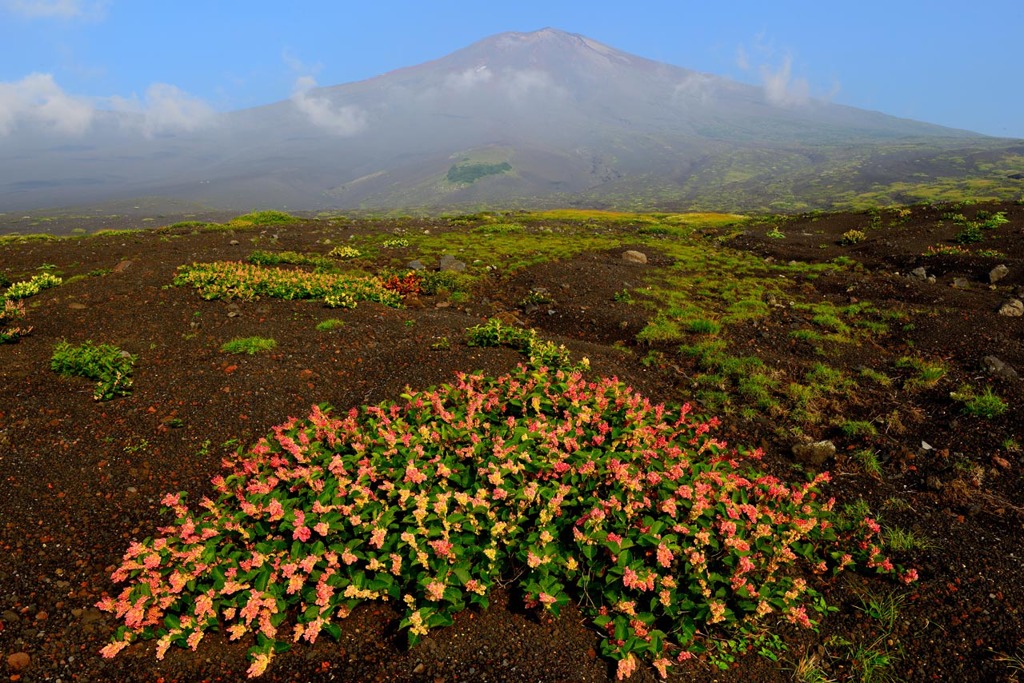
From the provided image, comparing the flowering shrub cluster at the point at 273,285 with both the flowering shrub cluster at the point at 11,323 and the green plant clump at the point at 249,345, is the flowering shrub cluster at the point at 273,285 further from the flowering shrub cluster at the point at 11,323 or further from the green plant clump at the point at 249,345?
the flowering shrub cluster at the point at 11,323

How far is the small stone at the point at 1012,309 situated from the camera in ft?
50.0

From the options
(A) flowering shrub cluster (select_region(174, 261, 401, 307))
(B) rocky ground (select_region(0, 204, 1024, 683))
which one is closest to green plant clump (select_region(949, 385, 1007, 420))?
(B) rocky ground (select_region(0, 204, 1024, 683))

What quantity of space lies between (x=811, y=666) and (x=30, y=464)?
11255mm

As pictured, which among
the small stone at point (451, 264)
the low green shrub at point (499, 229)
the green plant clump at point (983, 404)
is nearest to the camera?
the green plant clump at point (983, 404)

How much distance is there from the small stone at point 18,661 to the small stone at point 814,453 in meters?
11.3

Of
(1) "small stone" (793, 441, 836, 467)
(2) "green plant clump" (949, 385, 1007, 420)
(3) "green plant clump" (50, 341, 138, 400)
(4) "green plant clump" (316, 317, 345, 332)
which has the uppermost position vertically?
(3) "green plant clump" (50, 341, 138, 400)

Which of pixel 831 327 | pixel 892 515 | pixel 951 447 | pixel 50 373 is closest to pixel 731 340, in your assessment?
pixel 831 327

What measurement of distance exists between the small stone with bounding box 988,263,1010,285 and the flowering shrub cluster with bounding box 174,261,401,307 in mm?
24546

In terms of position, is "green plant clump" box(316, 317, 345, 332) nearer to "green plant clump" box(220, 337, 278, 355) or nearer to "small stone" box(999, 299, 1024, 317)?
"green plant clump" box(220, 337, 278, 355)

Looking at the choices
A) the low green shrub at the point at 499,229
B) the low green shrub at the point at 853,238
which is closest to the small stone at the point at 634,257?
the low green shrub at the point at 499,229

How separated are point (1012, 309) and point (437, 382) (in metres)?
18.5

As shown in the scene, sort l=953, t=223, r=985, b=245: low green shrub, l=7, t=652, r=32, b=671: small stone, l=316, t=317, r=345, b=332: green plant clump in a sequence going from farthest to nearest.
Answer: l=953, t=223, r=985, b=245: low green shrub
l=316, t=317, r=345, b=332: green plant clump
l=7, t=652, r=32, b=671: small stone

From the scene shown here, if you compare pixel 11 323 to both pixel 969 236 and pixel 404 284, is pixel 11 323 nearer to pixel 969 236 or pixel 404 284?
pixel 404 284

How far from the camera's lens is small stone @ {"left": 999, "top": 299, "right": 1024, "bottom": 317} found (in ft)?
50.0
